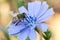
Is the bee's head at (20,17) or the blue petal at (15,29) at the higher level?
the bee's head at (20,17)

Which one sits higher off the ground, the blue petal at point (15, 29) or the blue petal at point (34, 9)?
the blue petal at point (34, 9)

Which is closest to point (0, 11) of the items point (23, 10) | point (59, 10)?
point (59, 10)

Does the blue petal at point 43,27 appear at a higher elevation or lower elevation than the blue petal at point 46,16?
lower

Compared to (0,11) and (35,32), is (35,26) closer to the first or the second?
(35,32)

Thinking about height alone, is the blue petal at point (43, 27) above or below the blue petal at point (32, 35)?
above

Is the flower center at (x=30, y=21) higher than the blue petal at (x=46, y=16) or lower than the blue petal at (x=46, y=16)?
lower

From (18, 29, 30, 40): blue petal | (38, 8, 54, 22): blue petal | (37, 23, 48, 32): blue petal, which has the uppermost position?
(38, 8, 54, 22): blue petal

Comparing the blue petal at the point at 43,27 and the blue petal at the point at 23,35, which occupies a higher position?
the blue petal at the point at 43,27

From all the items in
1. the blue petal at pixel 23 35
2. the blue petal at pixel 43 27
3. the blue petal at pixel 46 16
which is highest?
the blue petal at pixel 46 16
